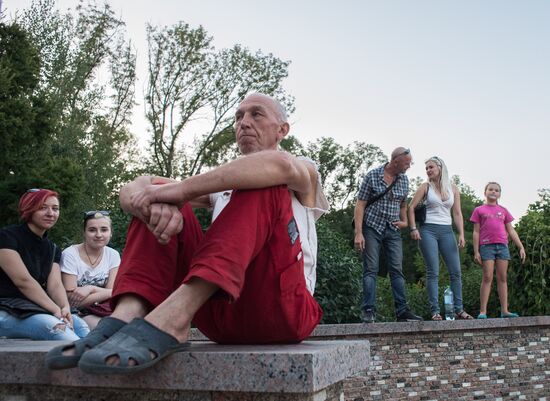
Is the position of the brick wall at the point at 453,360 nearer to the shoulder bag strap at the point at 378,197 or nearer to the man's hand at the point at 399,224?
the man's hand at the point at 399,224

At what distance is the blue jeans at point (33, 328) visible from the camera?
4.21 metres

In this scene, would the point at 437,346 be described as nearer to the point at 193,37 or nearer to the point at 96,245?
the point at 96,245

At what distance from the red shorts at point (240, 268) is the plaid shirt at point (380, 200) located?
210 inches

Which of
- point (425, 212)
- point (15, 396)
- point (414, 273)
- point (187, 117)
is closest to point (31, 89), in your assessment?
point (187, 117)

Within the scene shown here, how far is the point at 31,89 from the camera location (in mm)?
18656

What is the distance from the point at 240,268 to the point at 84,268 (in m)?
3.59

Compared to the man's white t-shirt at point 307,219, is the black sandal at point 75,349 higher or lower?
lower

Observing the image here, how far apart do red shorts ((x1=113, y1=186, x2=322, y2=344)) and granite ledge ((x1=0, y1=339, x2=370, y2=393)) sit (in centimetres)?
21

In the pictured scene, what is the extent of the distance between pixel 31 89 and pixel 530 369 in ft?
50.5

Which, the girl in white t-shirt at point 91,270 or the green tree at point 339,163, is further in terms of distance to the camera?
the green tree at point 339,163

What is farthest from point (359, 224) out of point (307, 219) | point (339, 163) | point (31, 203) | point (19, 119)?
point (339, 163)

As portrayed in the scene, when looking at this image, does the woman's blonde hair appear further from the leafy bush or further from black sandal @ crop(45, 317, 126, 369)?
black sandal @ crop(45, 317, 126, 369)

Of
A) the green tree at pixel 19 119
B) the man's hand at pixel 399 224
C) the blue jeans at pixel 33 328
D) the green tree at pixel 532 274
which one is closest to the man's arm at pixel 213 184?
the blue jeans at pixel 33 328

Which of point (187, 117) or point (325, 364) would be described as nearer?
point (325, 364)
